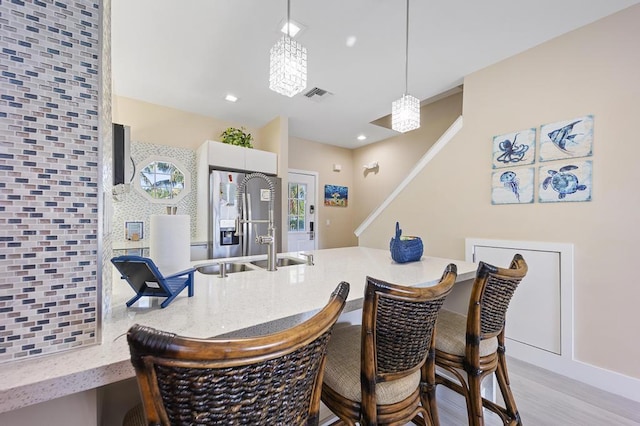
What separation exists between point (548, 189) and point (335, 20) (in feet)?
7.39

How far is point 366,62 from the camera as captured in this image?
265 centimetres

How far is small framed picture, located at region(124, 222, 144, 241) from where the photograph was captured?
11.2 feet

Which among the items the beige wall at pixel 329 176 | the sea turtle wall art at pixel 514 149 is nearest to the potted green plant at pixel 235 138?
the beige wall at pixel 329 176

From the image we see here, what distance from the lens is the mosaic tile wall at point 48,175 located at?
1.87ft

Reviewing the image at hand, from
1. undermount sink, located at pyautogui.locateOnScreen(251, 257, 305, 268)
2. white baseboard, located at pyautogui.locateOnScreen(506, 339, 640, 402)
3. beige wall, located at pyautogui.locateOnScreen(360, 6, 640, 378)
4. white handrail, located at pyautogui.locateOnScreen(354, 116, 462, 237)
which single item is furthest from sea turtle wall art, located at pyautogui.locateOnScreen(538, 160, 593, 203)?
undermount sink, located at pyautogui.locateOnScreen(251, 257, 305, 268)

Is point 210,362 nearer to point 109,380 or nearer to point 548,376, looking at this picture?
point 109,380

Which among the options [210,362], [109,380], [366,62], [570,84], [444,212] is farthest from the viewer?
[444,212]

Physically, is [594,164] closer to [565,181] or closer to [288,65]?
[565,181]

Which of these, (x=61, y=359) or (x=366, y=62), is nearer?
(x=61, y=359)

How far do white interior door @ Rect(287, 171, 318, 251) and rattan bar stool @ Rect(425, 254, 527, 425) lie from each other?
399 centimetres

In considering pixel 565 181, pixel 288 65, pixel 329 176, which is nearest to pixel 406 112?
pixel 288 65

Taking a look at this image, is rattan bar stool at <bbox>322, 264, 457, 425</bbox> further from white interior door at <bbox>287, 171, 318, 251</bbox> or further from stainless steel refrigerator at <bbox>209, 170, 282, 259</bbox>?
white interior door at <bbox>287, 171, 318, 251</bbox>

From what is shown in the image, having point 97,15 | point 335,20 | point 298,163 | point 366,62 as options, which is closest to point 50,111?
point 97,15

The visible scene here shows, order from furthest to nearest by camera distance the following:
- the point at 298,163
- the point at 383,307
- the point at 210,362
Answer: the point at 298,163 → the point at 383,307 → the point at 210,362
